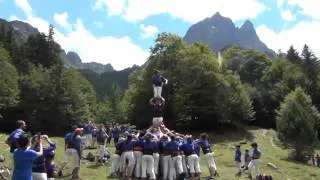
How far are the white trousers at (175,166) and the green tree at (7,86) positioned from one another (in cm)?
4438

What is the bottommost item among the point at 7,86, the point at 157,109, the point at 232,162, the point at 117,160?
the point at 232,162

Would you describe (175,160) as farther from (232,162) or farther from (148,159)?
(232,162)

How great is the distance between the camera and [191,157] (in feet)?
85.8

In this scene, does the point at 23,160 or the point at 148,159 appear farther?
the point at 148,159

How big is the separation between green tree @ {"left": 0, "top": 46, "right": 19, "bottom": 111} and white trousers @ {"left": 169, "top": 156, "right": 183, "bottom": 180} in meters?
44.4

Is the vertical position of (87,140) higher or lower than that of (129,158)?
higher

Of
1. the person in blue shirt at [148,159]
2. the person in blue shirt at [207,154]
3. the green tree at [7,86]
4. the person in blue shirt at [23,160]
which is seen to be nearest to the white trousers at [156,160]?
the person in blue shirt at [148,159]

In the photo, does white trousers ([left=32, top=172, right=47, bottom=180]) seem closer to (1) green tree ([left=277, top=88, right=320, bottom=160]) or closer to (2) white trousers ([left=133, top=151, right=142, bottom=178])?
(2) white trousers ([left=133, top=151, right=142, bottom=178])

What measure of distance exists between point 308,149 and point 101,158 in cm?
2929

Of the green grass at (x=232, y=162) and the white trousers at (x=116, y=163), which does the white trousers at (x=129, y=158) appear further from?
the green grass at (x=232, y=162)

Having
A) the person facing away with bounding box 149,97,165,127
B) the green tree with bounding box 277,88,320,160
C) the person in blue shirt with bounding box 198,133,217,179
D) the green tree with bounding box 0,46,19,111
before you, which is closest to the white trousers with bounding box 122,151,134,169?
the person in blue shirt with bounding box 198,133,217,179

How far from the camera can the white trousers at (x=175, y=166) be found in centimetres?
2550

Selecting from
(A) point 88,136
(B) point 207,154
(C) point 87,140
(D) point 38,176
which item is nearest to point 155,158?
(B) point 207,154

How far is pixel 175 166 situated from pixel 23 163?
13.8 meters
